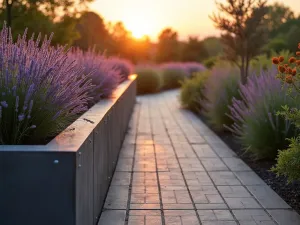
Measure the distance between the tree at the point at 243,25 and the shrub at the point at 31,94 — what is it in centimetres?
748

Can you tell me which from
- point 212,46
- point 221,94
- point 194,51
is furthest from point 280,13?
point 221,94

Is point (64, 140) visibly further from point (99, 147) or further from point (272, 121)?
point (272, 121)

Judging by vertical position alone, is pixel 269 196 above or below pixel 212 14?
below

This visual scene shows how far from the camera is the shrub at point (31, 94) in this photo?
3330 millimetres

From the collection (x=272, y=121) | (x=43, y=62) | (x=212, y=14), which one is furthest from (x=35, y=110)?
(x=212, y=14)

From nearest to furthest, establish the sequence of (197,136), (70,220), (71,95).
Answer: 1. (70,220)
2. (71,95)
3. (197,136)

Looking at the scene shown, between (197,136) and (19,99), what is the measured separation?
5.94 metres

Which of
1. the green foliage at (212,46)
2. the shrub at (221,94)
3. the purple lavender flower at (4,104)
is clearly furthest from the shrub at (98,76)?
the green foliage at (212,46)

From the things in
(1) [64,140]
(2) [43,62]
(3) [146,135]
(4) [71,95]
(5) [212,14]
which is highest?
(5) [212,14]

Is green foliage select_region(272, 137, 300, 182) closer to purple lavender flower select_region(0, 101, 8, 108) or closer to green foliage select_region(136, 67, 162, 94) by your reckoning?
purple lavender flower select_region(0, 101, 8, 108)

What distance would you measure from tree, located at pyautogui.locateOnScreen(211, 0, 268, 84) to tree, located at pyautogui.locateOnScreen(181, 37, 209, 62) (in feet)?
107

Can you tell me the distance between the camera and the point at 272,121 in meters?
5.95

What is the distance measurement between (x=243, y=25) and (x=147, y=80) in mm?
10078

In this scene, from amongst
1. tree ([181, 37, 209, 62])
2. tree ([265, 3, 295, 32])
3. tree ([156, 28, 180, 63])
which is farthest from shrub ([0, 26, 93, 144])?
tree ([265, 3, 295, 32])
